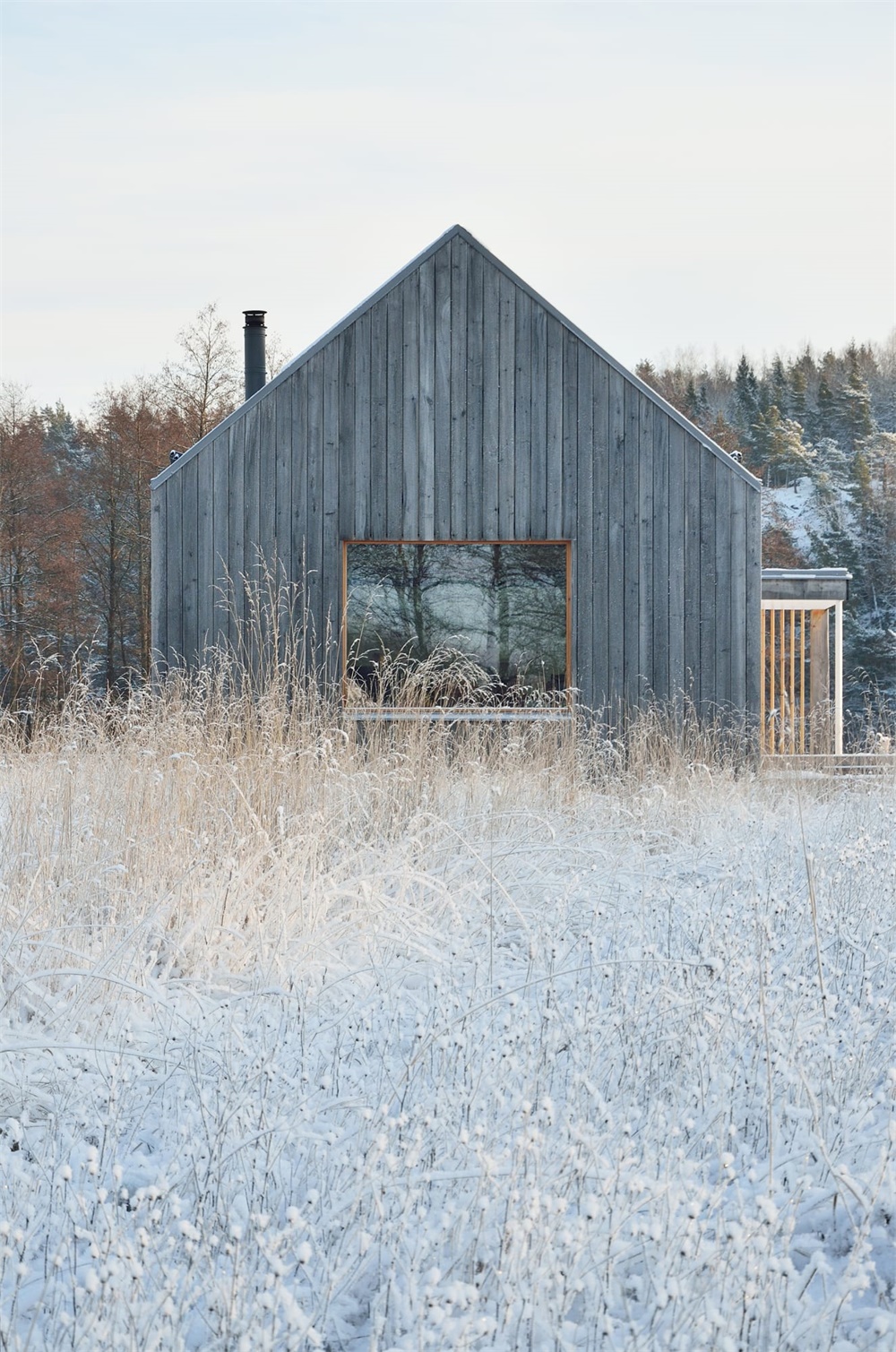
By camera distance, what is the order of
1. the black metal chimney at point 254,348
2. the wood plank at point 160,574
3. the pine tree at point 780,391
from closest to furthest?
the wood plank at point 160,574 → the black metal chimney at point 254,348 → the pine tree at point 780,391

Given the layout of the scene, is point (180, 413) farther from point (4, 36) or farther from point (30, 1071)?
point (30, 1071)

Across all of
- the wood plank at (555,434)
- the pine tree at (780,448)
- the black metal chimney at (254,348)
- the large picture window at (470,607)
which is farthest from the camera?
the pine tree at (780,448)

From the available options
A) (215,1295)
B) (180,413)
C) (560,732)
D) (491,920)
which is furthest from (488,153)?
(180,413)

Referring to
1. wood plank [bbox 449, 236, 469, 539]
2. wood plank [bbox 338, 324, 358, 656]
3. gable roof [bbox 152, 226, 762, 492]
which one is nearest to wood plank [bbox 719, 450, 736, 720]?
gable roof [bbox 152, 226, 762, 492]

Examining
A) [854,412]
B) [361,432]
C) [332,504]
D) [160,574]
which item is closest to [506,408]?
[361,432]

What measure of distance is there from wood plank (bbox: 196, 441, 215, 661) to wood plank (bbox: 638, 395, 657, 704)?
11.6 feet

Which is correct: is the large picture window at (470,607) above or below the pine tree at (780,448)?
below

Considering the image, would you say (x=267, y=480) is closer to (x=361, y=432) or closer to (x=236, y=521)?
(x=236, y=521)

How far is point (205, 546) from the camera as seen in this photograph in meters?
9.34

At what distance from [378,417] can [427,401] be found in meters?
0.43

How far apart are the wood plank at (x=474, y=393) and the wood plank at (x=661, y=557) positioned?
4.84 feet

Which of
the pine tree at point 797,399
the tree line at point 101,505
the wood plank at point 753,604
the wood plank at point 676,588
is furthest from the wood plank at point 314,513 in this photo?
the pine tree at point 797,399

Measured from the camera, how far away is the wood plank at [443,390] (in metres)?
9.38

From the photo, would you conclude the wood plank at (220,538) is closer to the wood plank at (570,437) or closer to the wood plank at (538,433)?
the wood plank at (538,433)
